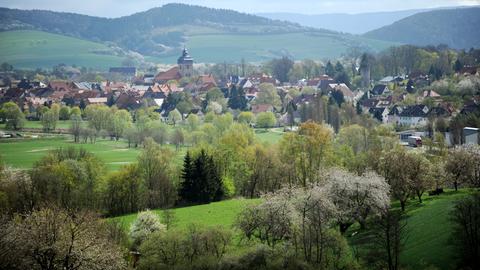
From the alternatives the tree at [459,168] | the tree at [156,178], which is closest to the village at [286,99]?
the tree at [459,168]

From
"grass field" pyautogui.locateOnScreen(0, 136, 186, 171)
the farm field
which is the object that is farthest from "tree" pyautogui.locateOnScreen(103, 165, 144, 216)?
"grass field" pyautogui.locateOnScreen(0, 136, 186, 171)

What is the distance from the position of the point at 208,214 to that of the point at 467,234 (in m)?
17.1

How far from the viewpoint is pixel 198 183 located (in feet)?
140

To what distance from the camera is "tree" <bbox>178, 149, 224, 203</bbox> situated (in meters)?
42.7

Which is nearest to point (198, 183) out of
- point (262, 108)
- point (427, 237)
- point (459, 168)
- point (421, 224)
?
point (459, 168)

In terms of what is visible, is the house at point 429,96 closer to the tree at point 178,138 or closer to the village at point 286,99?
the village at point 286,99

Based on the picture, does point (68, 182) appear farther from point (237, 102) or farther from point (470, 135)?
point (237, 102)

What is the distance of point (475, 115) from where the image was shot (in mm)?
63312

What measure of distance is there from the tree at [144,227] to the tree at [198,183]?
10042 mm

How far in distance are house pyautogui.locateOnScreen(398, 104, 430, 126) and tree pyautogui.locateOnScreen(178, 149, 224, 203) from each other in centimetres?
3608

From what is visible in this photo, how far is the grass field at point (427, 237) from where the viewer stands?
24844 mm

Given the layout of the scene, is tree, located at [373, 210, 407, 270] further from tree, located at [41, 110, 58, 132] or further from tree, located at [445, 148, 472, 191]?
tree, located at [41, 110, 58, 132]

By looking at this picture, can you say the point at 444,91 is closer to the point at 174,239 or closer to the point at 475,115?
the point at 475,115

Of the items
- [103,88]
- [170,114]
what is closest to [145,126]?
[170,114]
